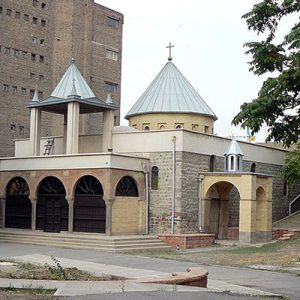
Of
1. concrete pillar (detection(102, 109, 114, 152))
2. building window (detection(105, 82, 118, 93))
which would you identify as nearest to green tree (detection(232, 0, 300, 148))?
concrete pillar (detection(102, 109, 114, 152))

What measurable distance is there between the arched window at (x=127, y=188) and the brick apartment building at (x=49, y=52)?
22135mm

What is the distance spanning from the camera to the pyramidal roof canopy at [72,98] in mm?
34578

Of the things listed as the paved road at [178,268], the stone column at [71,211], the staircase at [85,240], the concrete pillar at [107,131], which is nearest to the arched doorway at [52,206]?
the stone column at [71,211]

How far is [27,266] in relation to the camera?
1662 cm

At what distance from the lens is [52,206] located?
3356 centimetres

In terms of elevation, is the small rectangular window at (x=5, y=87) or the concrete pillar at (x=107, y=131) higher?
the small rectangular window at (x=5, y=87)

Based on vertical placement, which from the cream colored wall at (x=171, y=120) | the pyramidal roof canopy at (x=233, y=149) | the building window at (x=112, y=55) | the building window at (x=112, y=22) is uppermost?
the building window at (x=112, y=22)

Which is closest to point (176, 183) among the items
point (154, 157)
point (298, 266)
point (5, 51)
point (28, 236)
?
point (154, 157)

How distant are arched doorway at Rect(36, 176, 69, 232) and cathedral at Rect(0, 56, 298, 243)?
5 cm

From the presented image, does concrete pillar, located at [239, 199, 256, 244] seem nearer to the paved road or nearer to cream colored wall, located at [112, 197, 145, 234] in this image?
cream colored wall, located at [112, 197, 145, 234]

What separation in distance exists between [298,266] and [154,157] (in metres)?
12.8

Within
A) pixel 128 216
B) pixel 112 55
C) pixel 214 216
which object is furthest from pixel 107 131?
pixel 112 55

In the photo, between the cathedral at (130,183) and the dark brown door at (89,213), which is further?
the cathedral at (130,183)

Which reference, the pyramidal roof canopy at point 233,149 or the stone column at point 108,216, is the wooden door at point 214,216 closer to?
the pyramidal roof canopy at point 233,149
